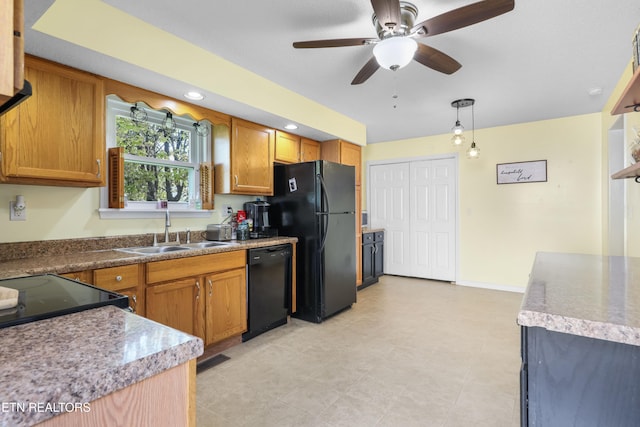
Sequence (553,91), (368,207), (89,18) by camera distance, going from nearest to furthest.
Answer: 1. (89,18)
2. (553,91)
3. (368,207)

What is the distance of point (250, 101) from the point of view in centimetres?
278

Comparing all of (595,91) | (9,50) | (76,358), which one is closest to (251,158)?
(9,50)

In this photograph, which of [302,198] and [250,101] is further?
[302,198]

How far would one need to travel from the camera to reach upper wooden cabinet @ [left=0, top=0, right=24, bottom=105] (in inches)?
22.9

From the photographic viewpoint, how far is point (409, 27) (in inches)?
76.7

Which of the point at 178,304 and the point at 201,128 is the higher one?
the point at 201,128

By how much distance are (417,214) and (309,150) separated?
2.25 meters

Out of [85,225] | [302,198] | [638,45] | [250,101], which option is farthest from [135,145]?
[638,45]

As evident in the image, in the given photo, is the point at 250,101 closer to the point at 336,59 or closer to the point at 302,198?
the point at 336,59

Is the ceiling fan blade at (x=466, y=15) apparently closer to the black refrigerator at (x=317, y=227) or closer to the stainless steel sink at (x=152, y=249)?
the black refrigerator at (x=317, y=227)

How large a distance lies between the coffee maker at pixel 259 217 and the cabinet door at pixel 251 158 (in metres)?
0.16

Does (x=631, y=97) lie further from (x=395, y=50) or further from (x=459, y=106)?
(x=459, y=106)

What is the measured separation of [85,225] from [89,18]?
135 centimetres

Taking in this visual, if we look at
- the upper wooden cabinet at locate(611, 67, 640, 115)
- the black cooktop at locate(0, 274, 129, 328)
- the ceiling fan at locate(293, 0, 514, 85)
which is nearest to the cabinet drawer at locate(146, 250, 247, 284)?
the black cooktop at locate(0, 274, 129, 328)
